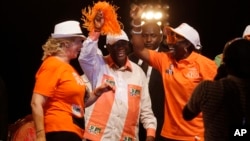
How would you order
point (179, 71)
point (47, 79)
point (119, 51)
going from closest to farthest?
point (47, 79), point (179, 71), point (119, 51)

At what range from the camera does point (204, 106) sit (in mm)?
3816

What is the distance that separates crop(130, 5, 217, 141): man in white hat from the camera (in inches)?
204

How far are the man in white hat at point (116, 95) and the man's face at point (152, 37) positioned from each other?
117 centimetres

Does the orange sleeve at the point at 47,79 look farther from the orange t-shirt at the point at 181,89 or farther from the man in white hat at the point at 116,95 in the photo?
the orange t-shirt at the point at 181,89

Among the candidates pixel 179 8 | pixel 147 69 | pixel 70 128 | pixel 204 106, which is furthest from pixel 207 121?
pixel 179 8

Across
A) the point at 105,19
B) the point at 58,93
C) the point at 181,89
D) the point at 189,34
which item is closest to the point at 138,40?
the point at 105,19

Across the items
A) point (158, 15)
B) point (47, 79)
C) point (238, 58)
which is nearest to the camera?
point (238, 58)

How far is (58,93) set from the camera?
14.6ft

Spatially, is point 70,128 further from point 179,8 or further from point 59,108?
point 179,8

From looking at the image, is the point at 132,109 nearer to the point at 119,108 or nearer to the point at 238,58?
the point at 119,108

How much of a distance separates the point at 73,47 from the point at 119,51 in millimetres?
790

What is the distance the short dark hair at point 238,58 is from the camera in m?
3.75

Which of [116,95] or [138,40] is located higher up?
[138,40]

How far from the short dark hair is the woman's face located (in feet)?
4.82
